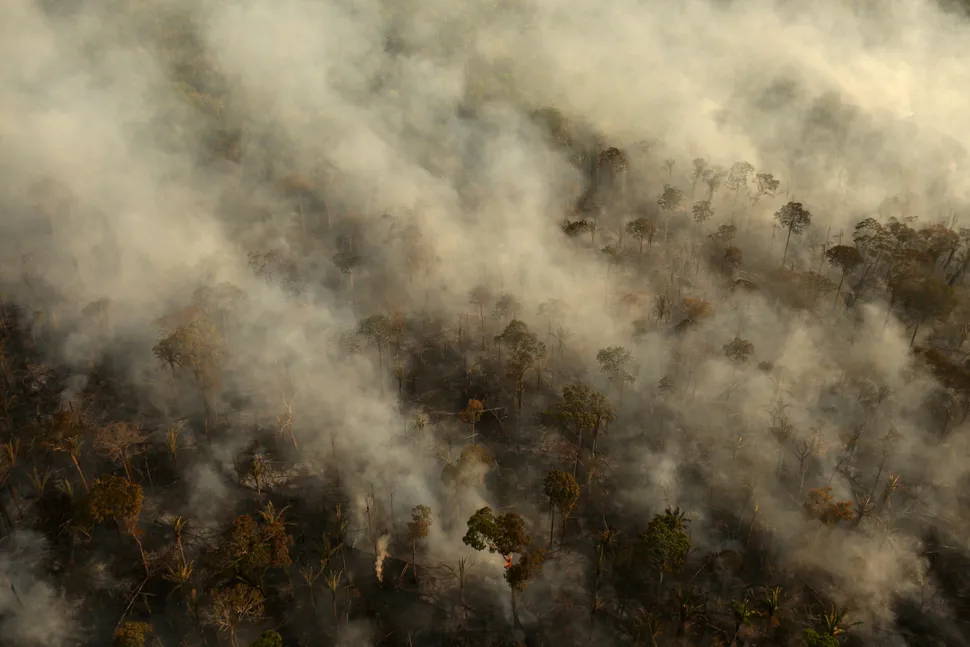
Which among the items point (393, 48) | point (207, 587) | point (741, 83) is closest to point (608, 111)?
point (741, 83)

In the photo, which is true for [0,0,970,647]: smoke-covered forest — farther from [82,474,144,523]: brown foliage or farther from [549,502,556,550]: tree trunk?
[549,502,556,550]: tree trunk

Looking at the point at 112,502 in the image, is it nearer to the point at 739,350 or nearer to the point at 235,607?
the point at 235,607

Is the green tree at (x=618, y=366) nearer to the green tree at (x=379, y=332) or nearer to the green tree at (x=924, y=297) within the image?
the green tree at (x=379, y=332)

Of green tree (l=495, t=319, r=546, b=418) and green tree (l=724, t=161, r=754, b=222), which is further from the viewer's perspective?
green tree (l=724, t=161, r=754, b=222)

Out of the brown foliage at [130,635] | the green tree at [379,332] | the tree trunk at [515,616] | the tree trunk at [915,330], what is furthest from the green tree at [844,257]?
the brown foliage at [130,635]

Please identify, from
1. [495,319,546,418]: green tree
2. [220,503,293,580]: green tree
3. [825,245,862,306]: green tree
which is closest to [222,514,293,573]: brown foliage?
[220,503,293,580]: green tree

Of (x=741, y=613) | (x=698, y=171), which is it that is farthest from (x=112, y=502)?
(x=698, y=171)
